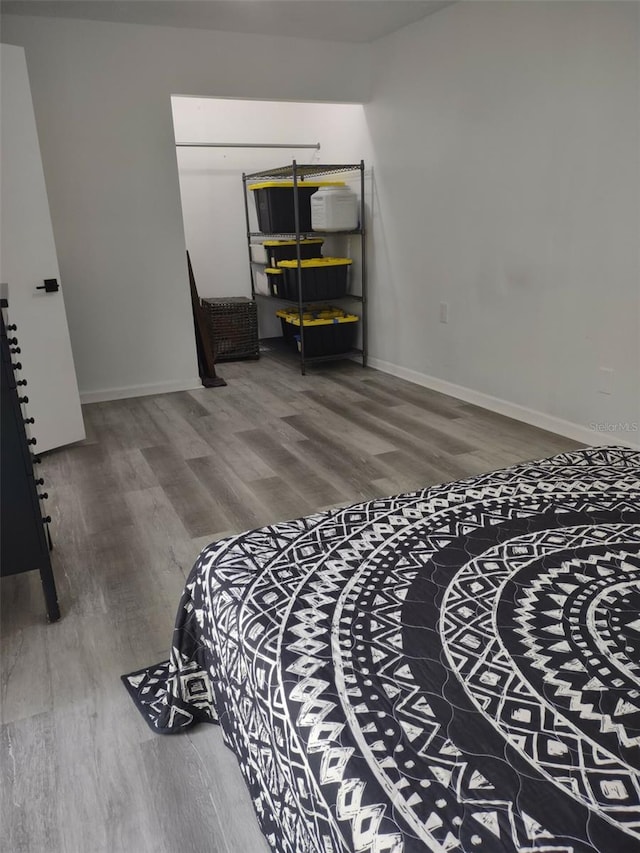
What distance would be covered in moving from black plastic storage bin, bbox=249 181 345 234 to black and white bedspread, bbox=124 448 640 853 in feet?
12.6

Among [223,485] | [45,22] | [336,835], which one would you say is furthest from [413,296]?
[336,835]

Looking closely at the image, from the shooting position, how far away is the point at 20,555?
1.87 meters

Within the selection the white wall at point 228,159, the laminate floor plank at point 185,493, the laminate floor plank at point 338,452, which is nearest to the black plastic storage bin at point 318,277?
the white wall at point 228,159

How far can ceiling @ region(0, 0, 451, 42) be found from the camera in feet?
11.6

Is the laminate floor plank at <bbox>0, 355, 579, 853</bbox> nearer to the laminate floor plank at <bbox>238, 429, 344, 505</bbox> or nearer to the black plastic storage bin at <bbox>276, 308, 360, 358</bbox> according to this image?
the laminate floor plank at <bbox>238, 429, 344, 505</bbox>

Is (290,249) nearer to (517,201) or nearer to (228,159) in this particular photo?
(228,159)

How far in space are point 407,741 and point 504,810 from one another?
0.49ft

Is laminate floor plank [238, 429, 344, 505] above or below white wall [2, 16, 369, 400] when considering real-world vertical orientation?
below

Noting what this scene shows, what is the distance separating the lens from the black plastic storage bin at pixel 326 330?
16.4 feet

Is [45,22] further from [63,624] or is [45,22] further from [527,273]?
[63,624]

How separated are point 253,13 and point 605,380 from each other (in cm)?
→ 291

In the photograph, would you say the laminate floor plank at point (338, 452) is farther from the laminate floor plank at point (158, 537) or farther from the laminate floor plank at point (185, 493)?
the laminate floor plank at point (185, 493)

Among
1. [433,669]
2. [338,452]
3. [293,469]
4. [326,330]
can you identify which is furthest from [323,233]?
[433,669]

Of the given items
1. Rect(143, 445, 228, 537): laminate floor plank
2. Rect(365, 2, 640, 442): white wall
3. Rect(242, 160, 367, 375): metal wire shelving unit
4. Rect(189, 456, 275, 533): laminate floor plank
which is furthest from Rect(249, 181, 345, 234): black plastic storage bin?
Rect(189, 456, 275, 533): laminate floor plank
